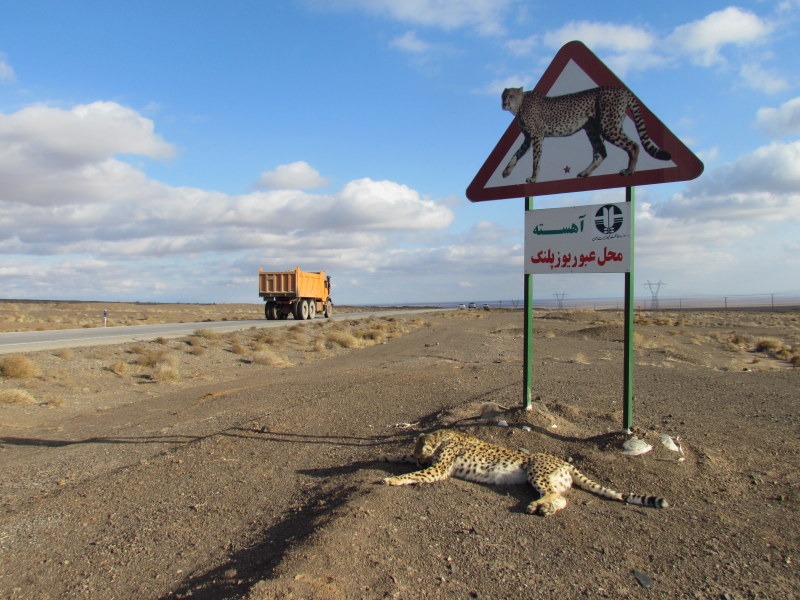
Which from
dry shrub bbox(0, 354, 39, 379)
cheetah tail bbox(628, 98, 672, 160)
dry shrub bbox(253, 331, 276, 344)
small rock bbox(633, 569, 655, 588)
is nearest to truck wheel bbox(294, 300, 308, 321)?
dry shrub bbox(253, 331, 276, 344)

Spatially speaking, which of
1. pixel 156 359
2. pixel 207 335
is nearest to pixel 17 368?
pixel 156 359

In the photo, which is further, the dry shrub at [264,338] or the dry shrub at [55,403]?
the dry shrub at [264,338]

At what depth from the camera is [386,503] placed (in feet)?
13.4

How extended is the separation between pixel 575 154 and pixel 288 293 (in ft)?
109

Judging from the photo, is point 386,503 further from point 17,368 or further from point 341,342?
point 341,342

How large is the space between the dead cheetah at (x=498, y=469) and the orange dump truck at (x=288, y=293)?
108ft

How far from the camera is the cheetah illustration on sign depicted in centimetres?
521

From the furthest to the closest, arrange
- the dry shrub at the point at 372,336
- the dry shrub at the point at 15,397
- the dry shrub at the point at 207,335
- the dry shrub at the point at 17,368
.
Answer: the dry shrub at the point at 372,336, the dry shrub at the point at 207,335, the dry shrub at the point at 17,368, the dry shrub at the point at 15,397

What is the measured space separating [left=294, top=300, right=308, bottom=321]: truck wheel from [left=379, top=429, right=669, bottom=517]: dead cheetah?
109 feet

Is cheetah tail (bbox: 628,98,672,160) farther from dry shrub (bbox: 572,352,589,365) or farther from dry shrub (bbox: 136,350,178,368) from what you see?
dry shrub (bbox: 136,350,178,368)

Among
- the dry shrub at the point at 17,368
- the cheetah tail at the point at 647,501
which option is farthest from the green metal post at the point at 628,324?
the dry shrub at the point at 17,368

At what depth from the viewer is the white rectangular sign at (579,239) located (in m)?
5.24

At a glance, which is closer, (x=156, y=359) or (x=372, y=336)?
(x=156, y=359)

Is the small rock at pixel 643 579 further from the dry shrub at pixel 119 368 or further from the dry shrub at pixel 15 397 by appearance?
the dry shrub at pixel 119 368
